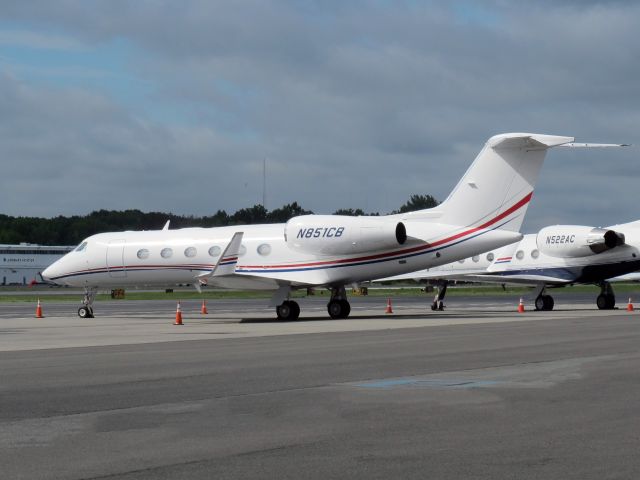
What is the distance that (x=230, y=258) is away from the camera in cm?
3350

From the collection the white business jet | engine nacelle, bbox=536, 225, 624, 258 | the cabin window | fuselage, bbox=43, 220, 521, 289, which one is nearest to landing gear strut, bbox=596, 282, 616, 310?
the white business jet

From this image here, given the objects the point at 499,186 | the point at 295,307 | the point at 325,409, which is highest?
the point at 499,186

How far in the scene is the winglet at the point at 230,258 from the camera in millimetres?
32812

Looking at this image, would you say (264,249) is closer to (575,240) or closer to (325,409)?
(575,240)

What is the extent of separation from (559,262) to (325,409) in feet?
111

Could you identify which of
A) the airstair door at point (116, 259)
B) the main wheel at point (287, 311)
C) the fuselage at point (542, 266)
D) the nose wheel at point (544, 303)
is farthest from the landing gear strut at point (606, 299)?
the airstair door at point (116, 259)

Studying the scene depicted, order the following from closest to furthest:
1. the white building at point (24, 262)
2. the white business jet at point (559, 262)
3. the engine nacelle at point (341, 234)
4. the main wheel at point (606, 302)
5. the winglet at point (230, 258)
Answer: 1. the engine nacelle at point (341, 234)
2. the winglet at point (230, 258)
3. the white business jet at point (559, 262)
4. the main wheel at point (606, 302)
5. the white building at point (24, 262)

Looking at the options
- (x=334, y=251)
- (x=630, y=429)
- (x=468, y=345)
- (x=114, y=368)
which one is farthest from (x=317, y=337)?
(x=630, y=429)

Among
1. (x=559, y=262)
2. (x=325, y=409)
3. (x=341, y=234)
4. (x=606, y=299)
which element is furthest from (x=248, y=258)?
(x=325, y=409)

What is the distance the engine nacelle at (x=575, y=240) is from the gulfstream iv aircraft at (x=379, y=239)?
895 cm

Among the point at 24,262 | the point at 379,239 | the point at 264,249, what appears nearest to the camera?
the point at 379,239

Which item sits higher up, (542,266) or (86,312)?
(542,266)

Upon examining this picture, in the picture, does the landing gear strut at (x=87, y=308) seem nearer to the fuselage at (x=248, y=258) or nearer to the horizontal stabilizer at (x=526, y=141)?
the fuselage at (x=248, y=258)

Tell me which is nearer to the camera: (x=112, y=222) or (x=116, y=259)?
(x=116, y=259)
